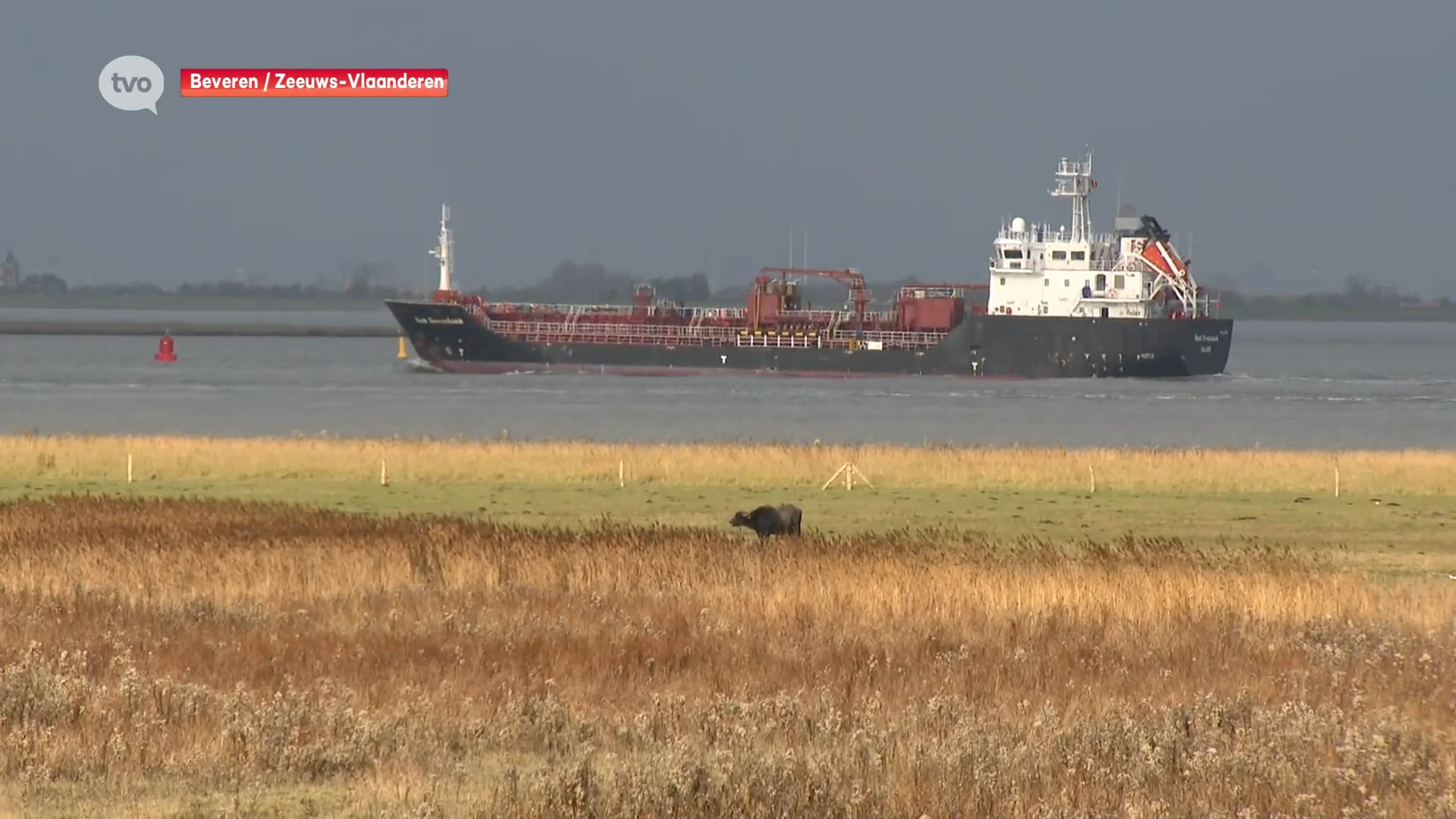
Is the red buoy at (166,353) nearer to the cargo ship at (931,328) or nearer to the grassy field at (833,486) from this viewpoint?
the cargo ship at (931,328)

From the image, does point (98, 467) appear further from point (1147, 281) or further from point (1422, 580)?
point (1147, 281)

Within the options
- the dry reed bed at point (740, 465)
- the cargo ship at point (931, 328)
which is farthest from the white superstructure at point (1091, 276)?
the dry reed bed at point (740, 465)

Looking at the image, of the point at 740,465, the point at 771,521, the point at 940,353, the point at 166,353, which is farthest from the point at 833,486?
the point at 166,353

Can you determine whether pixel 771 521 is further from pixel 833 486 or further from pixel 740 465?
pixel 740 465

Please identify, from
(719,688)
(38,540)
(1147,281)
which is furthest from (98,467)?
(1147,281)

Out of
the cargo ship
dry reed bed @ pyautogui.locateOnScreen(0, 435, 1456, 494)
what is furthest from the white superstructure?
dry reed bed @ pyautogui.locateOnScreen(0, 435, 1456, 494)

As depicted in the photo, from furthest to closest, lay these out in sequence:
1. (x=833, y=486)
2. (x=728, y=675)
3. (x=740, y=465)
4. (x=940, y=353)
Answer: (x=940, y=353) < (x=740, y=465) < (x=833, y=486) < (x=728, y=675)
